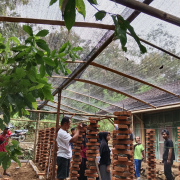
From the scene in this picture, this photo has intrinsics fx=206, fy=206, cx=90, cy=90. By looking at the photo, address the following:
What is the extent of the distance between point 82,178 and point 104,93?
8.56ft

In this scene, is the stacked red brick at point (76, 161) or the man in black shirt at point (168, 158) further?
the man in black shirt at point (168, 158)

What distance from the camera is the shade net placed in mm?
2840

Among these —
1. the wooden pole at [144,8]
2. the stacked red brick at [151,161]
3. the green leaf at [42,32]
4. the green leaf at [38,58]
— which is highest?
the green leaf at [42,32]

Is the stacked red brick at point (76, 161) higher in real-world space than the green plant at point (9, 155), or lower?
lower

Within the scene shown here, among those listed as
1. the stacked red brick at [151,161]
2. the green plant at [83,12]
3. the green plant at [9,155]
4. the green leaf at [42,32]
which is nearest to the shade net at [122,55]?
the green leaf at [42,32]

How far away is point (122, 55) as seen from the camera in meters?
4.01

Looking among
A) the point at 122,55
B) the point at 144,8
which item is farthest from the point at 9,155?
the point at 122,55

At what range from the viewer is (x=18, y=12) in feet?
9.46

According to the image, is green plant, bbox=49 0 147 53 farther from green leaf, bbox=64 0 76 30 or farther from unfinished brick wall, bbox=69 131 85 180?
unfinished brick wall, bbox=69 131 85 180

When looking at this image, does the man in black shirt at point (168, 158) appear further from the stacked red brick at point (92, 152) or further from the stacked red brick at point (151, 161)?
the stacked red brick at point (92, 152)

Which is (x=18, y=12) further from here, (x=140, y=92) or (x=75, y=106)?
(x=75, y=106)

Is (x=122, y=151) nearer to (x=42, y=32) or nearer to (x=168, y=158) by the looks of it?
(x=168, y=158)

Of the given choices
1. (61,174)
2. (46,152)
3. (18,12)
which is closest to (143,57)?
(18,12)

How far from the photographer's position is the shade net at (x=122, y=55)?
2.84 metres
